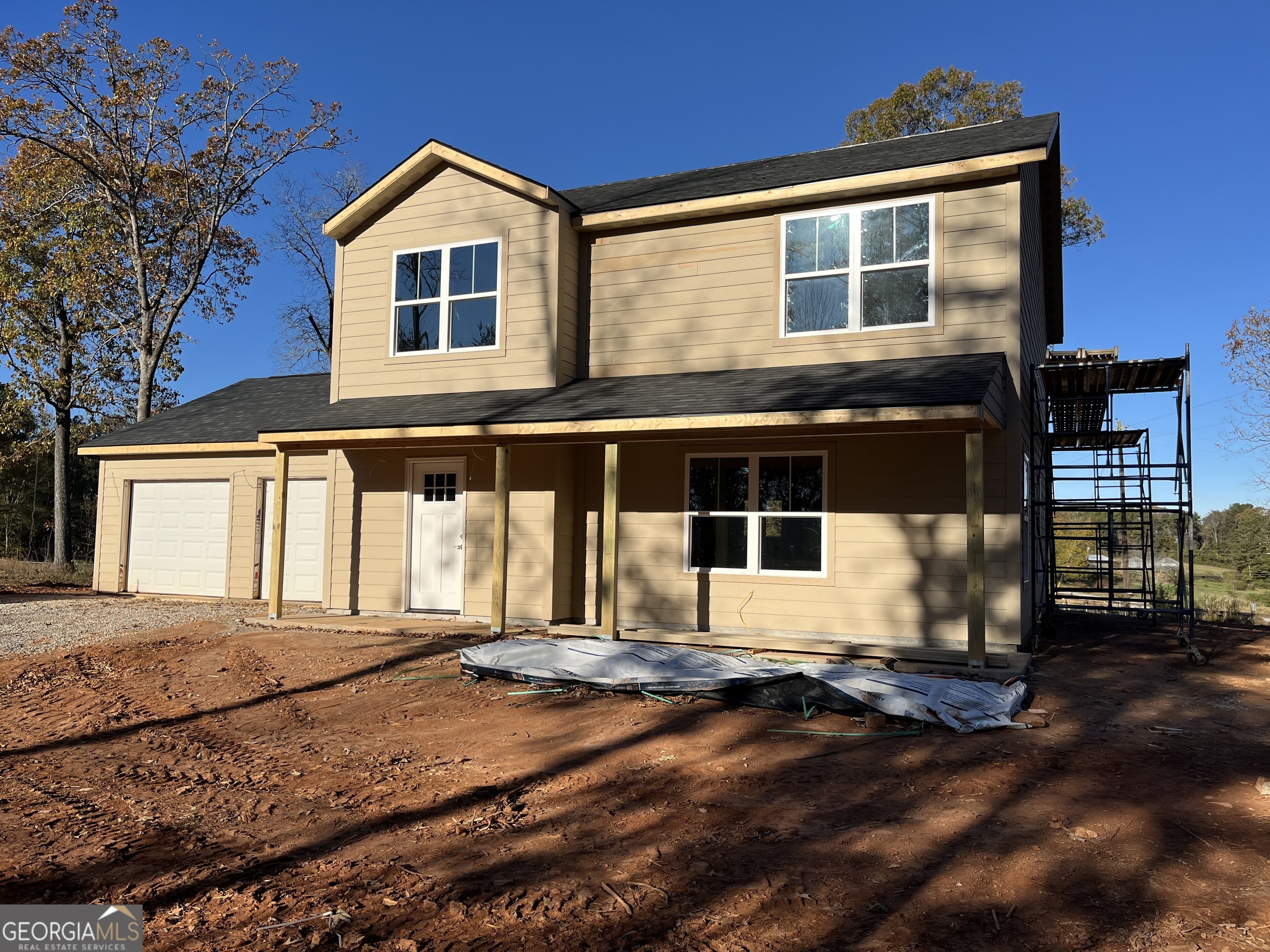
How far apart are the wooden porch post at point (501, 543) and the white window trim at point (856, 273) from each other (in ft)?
12.3

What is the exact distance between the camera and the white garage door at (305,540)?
14578 millimetres

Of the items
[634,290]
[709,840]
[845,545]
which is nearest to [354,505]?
[634,290]

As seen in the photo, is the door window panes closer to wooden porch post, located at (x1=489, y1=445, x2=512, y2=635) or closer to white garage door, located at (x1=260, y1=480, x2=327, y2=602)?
wooden porch post, located at (x1=489, y1=445, x2=512, y2=635)

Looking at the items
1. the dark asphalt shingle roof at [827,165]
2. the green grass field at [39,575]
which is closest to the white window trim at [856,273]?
the dark asphalt shingle roof at [827,165]

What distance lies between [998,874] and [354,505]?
34.4 feet

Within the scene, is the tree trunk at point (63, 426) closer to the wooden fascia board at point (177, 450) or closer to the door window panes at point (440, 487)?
the wooden fascia board at point (177, 450)

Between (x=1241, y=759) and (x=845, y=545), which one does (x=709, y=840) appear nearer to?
(x=1241, y=759)

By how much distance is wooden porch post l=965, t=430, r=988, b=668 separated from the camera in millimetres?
8289

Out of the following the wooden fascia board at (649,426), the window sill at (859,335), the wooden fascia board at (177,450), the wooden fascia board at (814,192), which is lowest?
the wooden fascia board at (649,426)

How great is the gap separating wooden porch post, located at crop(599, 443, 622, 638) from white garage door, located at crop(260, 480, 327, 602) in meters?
6.32

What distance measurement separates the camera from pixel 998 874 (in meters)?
3.91

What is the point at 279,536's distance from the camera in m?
12.0

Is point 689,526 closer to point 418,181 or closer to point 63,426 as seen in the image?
point 418,181

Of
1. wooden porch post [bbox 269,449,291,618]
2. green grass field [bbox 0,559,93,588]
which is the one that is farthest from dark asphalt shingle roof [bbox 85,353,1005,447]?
green grass field [bbox 0,559,93,588]
